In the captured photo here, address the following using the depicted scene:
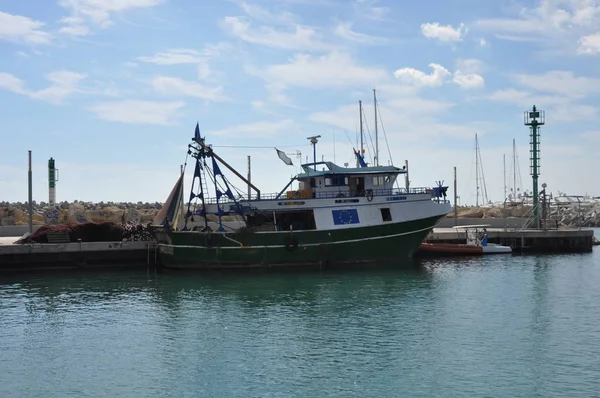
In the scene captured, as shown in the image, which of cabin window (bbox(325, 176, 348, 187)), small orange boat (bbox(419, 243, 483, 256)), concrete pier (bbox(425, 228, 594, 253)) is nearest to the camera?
cabin window (bbox(325, 176, 348, 187))

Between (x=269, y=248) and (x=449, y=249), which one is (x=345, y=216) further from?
(x=449, y=249)

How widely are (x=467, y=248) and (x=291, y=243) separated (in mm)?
14626

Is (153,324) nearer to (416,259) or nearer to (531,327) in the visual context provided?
(531,327)

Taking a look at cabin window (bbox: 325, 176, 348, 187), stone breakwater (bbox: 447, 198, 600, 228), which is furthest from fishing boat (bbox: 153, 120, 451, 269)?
stone breakwater (bbox: 447, 198, 600, 228)

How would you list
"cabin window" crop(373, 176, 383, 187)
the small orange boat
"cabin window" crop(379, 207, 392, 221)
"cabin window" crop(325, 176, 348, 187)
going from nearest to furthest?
1. "cabin window" crop(379, 207, 392, 221)
2. "cabin window" crop(325, 176, 348, 187)
3. "cabin window" crop(373, 176, 383, 187)
4. the small orange boat

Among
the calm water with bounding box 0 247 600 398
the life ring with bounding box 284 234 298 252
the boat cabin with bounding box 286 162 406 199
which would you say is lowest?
the calm water with bounding box 0 247 600 398

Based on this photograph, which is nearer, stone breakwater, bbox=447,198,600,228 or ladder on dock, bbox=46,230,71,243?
ladder on dock, bbox=46,230,71,243

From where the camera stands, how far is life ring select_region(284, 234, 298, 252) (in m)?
34.2

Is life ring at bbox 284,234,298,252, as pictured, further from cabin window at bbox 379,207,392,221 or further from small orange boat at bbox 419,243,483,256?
small orange boat at bbox 419,243,483,256

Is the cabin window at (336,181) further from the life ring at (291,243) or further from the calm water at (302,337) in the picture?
the calm water at (302,337)

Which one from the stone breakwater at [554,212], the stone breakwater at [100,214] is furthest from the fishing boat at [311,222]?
the stone breakwater at [554,212]

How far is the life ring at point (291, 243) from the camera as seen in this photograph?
3425 centimetres

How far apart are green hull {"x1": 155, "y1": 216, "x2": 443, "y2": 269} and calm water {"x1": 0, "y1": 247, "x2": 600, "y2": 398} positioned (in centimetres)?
246

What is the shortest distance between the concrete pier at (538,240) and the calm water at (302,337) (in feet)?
46.1
